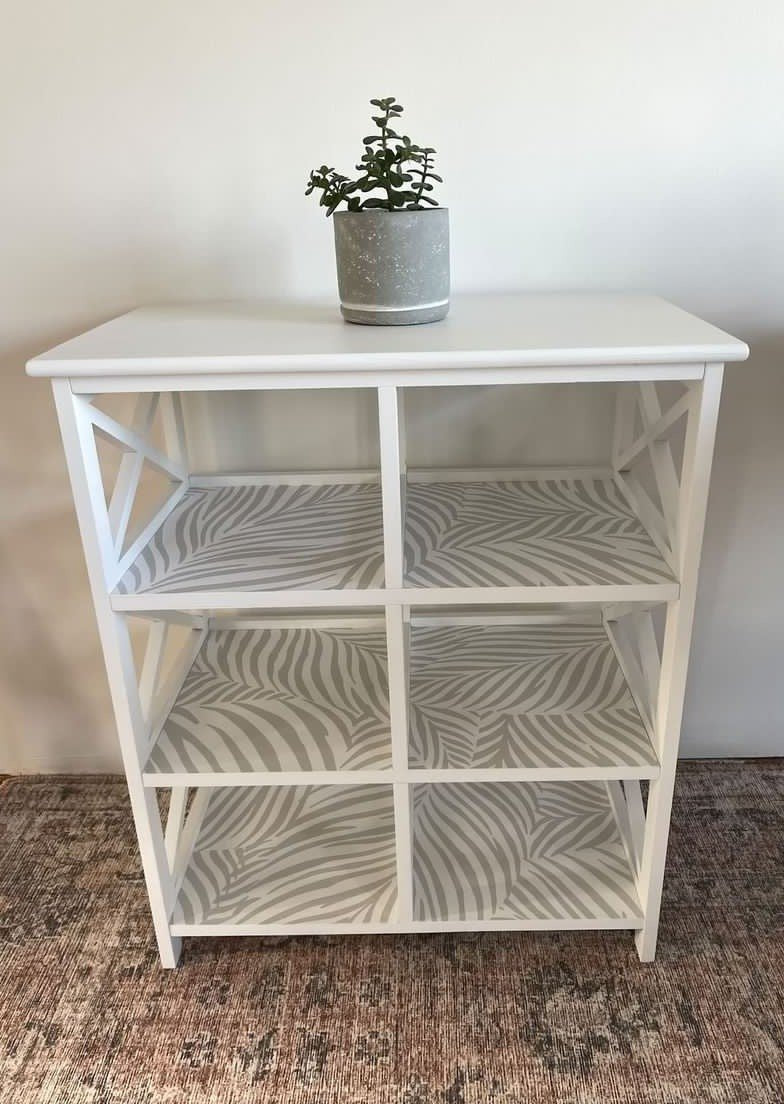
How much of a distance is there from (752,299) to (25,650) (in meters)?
1.49

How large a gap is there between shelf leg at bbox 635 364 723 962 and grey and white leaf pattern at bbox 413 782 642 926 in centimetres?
7

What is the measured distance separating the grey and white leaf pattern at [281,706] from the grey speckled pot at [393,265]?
585mm

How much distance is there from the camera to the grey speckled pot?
1052 mm

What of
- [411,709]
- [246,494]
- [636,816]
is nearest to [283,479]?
[246,494]

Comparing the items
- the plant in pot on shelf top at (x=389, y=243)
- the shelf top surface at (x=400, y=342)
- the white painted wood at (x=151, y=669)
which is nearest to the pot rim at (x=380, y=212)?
the plant in pot on shelf top at (x=389, y=243)

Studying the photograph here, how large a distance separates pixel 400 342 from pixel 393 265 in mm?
125

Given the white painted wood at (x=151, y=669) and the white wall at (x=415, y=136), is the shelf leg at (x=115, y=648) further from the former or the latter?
the white wall at (x=415, y=136)

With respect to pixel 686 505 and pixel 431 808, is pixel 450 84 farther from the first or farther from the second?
pixel 431 808

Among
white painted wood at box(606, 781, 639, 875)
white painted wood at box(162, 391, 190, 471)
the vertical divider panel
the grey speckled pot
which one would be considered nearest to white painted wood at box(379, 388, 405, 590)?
the vertical divider panel

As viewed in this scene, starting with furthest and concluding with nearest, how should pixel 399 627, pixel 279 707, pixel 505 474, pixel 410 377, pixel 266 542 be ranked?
pixel 505 474
pixel 279 707
pixel 266 542
pixel 399 627
pixel 410 377

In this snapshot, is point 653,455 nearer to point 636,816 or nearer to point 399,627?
point 399,627

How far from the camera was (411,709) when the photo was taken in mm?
1338

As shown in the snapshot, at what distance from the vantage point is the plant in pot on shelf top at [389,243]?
105 cm

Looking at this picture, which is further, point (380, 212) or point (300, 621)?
point (300, 621)
